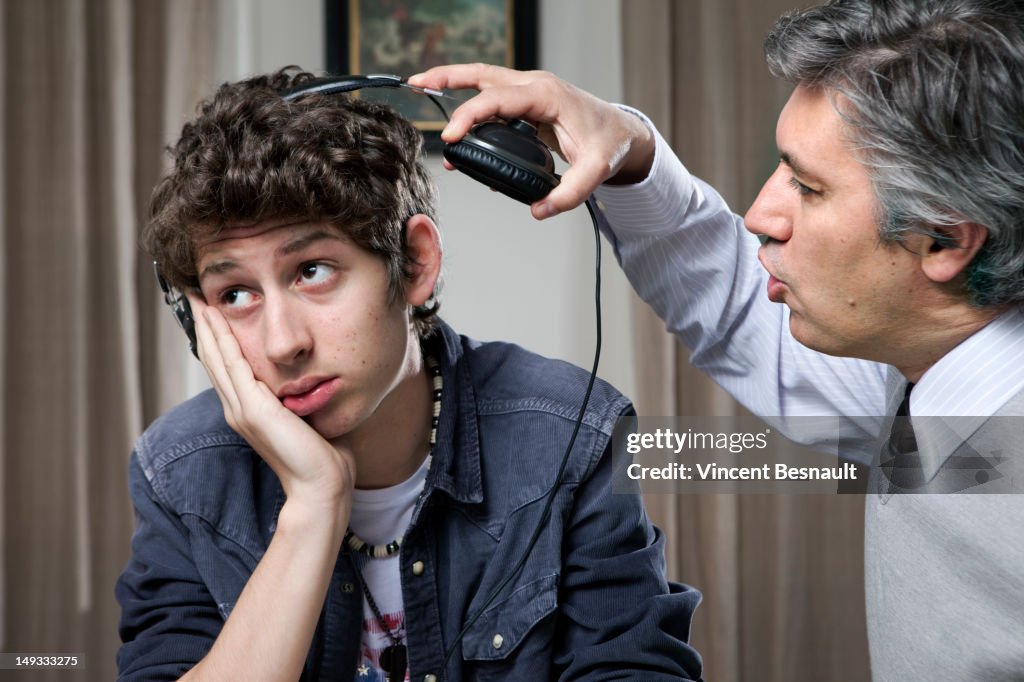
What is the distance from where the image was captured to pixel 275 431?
110 cm

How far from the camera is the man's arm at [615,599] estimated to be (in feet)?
3.65

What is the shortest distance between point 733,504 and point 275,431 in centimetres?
169

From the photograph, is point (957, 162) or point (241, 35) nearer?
point (957, 162)

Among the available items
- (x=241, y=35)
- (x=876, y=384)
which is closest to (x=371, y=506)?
(x=876, y=384)

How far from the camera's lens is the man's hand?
1.01 meters

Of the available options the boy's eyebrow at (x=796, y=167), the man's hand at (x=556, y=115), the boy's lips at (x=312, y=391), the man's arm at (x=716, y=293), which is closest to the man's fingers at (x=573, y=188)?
the man's hand at (x=556, y=115)

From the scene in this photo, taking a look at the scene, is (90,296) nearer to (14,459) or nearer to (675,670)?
(14,459)

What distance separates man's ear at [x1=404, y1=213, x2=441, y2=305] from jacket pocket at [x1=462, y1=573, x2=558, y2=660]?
1.35 feet

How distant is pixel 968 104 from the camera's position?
88 centimetres

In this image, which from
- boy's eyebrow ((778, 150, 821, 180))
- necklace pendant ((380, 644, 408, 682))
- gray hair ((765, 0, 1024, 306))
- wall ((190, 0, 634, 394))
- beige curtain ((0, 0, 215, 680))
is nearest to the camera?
gray hair ((765, 0, 1024, 306))

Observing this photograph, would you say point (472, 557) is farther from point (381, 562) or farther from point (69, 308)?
point (69, 308)

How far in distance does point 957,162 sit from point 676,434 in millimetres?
1617

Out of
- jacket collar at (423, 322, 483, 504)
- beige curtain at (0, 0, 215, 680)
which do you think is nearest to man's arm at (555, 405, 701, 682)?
jacket collar at (423, 322, 483, 504)

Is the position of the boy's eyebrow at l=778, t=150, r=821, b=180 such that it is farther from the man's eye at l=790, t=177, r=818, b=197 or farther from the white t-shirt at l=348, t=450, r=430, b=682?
the white t-shirt at l=348, t=450, r=430, b=682
